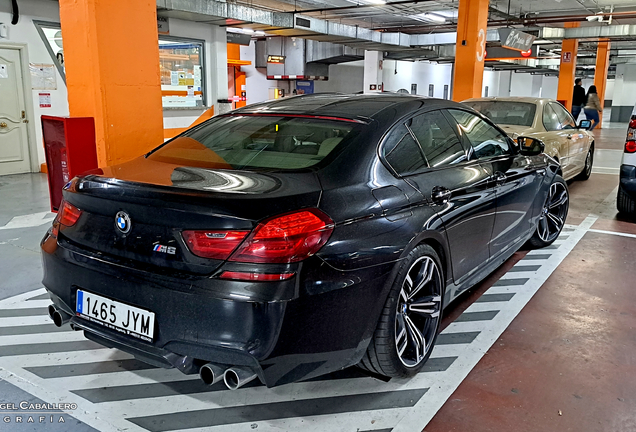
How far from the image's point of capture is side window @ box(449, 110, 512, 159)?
314 cm

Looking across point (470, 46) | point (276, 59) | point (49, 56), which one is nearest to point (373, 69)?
point (276, 59)

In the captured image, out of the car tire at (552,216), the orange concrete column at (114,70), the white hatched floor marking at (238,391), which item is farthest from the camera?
the car tire at (552,216)

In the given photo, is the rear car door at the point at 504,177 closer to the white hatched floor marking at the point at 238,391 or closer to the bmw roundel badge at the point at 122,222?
the white hatched floor marking at the point at 238,391

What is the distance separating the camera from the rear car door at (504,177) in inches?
125

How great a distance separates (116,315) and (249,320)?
592 millimetres

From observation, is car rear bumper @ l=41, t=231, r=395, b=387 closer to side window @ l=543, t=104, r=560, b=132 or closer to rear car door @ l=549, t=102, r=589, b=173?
side window @ l=543, t=104, r=560, b=132

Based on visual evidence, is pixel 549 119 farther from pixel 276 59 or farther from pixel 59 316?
pixel 276 59

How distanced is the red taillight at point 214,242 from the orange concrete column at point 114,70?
9.71ft

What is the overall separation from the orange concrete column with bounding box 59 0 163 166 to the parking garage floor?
59.0 inches

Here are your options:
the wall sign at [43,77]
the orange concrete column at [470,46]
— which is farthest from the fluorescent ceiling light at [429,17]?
the wall sign at [43,77]

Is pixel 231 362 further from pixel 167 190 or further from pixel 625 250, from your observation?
pixel 625 250

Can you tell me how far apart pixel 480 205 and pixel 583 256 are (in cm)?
199

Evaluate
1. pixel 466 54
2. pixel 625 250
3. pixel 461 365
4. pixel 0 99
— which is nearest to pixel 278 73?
pixel 466 54

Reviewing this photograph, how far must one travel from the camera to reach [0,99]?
26.7 feet
